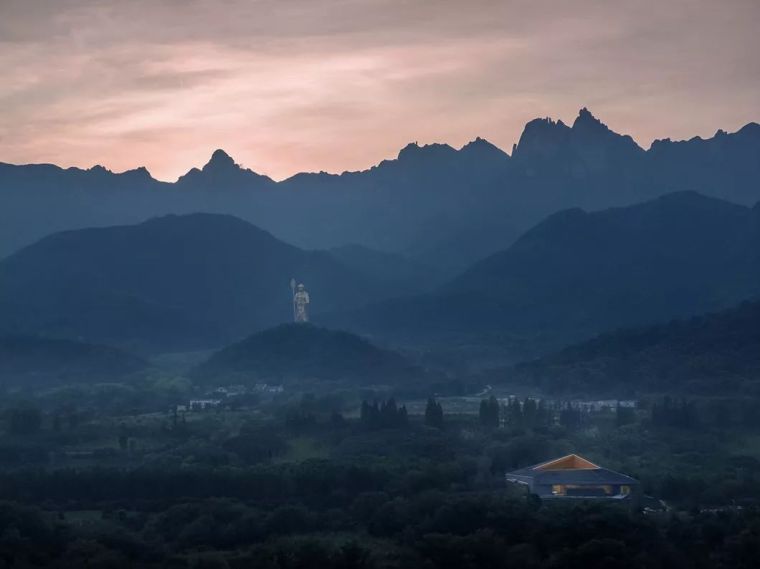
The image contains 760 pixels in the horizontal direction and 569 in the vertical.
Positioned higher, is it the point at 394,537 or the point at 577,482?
the point at 577,482

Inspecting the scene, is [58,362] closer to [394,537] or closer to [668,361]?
[668,361]

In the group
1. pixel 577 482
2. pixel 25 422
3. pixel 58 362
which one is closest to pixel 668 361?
pixel 25 422

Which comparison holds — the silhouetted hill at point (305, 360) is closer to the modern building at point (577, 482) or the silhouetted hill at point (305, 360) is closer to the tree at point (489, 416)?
the tree at point (489, 416)

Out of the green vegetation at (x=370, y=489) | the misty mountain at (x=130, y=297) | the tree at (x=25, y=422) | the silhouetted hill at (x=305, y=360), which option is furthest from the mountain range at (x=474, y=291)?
the tree at (x=25, y=422)

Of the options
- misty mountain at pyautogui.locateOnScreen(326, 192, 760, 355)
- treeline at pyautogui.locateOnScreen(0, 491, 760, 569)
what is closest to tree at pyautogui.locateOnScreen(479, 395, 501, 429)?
treeline at pyautogui.locateOnScreen(0, 491, 760, 569)

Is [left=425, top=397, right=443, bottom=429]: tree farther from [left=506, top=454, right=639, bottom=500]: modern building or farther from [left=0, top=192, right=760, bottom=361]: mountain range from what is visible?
[left=0, top=192, right=760, bottom=361]: mountain range

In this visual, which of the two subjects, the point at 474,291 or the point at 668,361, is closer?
the point at 668,361
